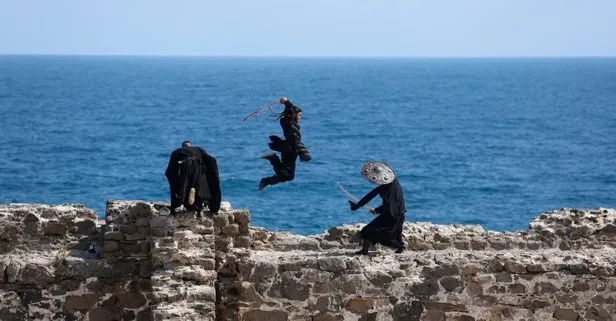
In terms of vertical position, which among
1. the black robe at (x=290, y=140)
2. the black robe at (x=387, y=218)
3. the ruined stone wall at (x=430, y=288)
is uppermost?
the black robe at (x=290, y=140)

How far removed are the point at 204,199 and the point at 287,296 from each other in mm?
2002

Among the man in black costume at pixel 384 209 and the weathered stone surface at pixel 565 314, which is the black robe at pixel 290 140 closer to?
the man in black costume at pixel 384 209

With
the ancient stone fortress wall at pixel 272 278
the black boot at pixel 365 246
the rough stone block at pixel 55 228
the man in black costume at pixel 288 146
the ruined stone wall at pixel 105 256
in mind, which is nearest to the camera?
the ruined stone wall at pixel 105 256

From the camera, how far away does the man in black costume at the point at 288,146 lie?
70.0ft

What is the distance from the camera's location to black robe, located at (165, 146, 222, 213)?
19.7 metres

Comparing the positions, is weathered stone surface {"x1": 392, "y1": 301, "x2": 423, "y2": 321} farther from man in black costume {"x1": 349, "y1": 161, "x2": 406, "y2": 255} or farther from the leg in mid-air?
the leg in mid-air

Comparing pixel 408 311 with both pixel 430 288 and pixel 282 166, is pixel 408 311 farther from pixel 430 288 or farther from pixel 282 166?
pixel 282 166

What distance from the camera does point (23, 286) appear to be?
19703mm

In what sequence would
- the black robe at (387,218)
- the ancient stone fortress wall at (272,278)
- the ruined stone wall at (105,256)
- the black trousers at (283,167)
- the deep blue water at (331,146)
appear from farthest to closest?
the deep blue water at (331,146) → the black trousers at (283,167) → the black robe at (387,218) → the ancient stone fortress wall at (272,278) → the ruined stone wall at (105,256)

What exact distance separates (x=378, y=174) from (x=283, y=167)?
2300 mm

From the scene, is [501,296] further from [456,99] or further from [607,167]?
[456,99]

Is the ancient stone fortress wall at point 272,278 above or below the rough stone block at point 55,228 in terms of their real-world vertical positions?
below

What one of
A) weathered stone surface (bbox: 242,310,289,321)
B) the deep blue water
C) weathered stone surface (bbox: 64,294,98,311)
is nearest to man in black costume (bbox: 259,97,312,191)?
weathered stone surface (bbox: 242,310,289,321)

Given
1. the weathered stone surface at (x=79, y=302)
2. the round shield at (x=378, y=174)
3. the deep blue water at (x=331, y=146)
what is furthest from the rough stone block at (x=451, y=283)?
the deep blue water at (x=331, y=146)
